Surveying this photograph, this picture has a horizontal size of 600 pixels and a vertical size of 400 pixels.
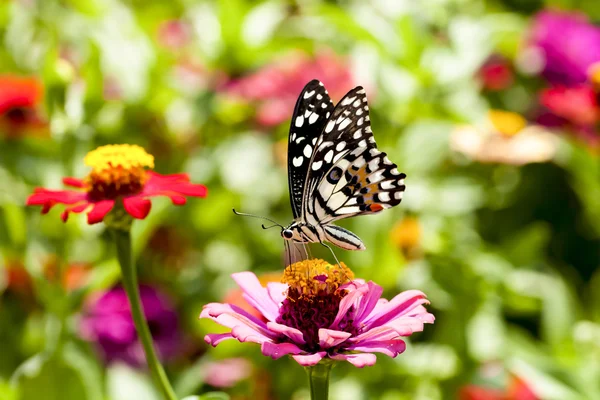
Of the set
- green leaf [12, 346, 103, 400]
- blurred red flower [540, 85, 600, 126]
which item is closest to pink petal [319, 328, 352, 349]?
green leaf [12, 346, 103, 400]

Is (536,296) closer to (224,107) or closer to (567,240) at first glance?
(567,240)

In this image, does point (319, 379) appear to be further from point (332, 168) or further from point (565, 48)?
point (565, 48)

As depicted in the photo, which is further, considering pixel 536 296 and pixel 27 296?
pixel 27 296

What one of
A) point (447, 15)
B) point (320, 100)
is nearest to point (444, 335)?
point (320, 100)

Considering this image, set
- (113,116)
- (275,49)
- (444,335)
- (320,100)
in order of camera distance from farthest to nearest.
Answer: (275,49) → (113,116) → (444,335) → (320,100)

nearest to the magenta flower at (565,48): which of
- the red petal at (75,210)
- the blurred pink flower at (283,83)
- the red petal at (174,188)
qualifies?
the blurred pink flower at (283,83)

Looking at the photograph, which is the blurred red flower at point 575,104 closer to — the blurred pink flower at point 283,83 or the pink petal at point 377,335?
the blurred pink flower at point 283,83

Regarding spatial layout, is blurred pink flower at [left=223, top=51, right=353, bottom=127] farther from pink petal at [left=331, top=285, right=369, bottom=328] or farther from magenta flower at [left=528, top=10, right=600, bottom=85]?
pink petal at [left=331, top=285, right=369, bottom=328]
